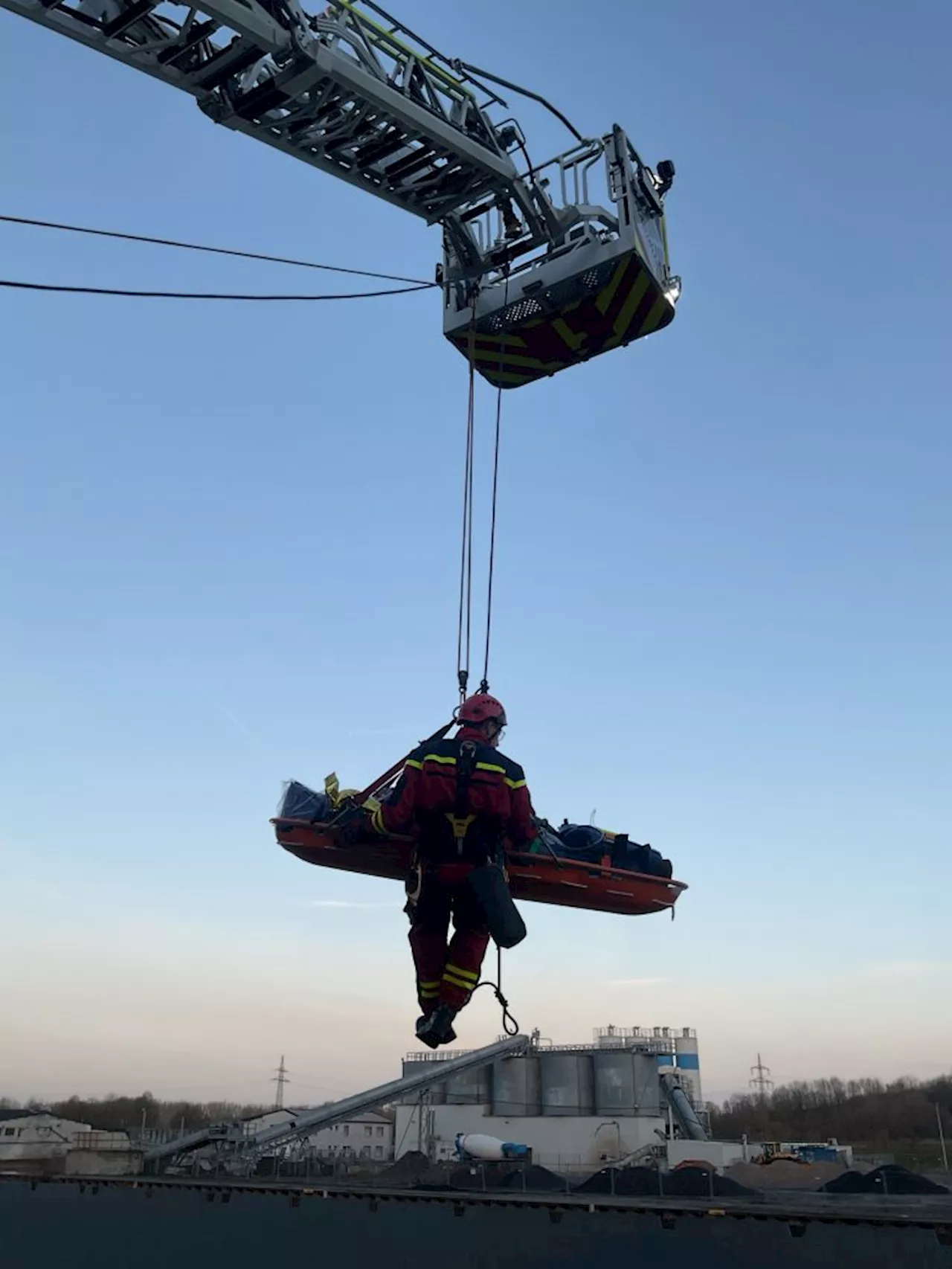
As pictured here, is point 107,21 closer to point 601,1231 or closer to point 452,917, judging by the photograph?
point 452,917

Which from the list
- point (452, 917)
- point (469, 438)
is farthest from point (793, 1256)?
point (469, 438)

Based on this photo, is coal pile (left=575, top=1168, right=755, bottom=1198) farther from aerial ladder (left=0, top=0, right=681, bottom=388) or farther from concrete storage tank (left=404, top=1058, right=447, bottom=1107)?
concrete storage tank (left=404, top=1058, right=447, bottom=1107)

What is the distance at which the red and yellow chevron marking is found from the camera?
10656 mm

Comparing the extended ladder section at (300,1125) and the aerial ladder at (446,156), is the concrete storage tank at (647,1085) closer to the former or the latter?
the extended ladder section at (300,1125)

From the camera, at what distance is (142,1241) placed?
15.6m

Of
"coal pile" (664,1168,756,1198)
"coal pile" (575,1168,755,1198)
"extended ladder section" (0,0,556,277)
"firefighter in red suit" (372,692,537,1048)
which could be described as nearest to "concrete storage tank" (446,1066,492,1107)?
"coal pile" (575,1168,755,1198)

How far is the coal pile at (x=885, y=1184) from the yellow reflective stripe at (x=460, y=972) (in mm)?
10478

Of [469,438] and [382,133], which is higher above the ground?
[382,133]

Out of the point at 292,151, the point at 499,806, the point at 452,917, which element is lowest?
the point at 452,917

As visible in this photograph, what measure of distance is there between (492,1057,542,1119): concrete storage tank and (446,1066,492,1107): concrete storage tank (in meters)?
0.42

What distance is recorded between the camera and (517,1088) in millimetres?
47750

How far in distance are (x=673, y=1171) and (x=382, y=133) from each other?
17.5 metres

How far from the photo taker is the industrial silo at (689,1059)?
1853 inches

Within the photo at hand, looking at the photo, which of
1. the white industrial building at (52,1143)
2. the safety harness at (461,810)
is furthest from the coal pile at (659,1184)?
the white industrial building at (52,1143)
